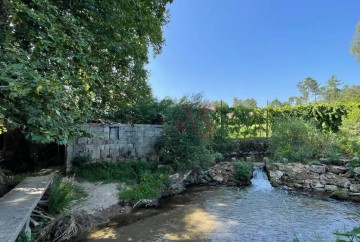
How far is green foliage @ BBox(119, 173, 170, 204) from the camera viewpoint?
22.8 ft

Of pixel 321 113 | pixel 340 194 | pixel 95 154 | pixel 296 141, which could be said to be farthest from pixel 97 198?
pixel 321 113

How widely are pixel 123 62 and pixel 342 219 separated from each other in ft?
22.9

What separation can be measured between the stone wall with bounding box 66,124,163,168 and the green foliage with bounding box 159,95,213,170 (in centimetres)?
58

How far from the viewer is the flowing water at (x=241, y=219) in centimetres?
515

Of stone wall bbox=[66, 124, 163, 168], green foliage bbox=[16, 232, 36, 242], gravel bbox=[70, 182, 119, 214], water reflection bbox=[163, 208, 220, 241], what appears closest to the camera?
green foliage bbox=[16, 232, 36, 242]

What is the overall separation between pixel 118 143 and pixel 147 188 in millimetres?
2664

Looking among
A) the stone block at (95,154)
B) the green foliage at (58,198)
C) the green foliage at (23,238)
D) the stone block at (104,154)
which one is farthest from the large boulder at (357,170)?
the green foliage at (23,238)

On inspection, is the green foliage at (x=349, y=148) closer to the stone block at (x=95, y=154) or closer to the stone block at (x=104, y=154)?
the stone block at (x=104, y=154)

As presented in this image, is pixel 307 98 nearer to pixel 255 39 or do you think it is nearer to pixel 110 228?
pixel 255 39

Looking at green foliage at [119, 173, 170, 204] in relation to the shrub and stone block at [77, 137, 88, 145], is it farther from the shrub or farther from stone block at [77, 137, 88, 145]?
the shrub

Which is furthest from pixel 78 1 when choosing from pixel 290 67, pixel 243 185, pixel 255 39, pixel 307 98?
pixel 307 98

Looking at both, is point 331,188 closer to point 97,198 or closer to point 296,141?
point 296,141

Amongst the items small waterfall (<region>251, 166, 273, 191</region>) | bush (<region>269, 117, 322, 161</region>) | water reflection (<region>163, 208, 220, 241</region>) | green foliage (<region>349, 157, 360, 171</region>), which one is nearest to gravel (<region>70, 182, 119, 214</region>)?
water reflection (<region>163, 208, 220, 241</region>)

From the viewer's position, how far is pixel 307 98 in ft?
170
